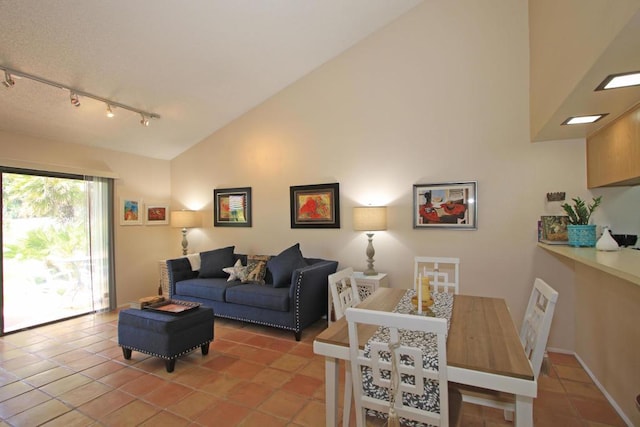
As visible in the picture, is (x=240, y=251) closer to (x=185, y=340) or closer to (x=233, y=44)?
(x=185, y=340)

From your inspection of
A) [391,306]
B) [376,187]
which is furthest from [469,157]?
[391,306]

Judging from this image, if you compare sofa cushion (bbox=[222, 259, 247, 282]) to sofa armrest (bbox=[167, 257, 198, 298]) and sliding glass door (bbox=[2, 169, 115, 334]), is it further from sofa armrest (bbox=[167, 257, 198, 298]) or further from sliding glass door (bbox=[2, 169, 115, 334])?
sliding glass door (bbox=[2, 169, 115, 334])

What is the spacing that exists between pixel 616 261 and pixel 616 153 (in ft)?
3.42

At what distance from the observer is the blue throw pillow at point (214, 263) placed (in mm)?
4621

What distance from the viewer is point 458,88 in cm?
354

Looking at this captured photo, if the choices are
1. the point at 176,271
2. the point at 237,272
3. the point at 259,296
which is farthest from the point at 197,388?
the point at 176,271

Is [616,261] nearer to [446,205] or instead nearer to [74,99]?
[446,205]

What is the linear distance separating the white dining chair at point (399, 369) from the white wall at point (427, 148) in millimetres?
2365

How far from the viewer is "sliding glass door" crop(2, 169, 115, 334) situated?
156 inches

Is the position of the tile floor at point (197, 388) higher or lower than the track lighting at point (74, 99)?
lower

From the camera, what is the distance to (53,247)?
4.34 metres

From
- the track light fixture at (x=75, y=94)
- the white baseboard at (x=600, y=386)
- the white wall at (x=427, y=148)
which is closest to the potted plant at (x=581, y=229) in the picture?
the white wall at (x=427, y=148)

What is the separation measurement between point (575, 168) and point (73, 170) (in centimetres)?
609

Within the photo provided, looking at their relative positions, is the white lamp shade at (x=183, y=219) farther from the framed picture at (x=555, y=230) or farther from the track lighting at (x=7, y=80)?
the framed picture at (x=555, y=230)
